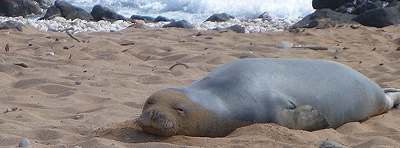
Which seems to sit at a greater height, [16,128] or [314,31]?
[16,128]

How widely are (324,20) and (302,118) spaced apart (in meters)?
6.44

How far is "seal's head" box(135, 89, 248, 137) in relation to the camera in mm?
3717

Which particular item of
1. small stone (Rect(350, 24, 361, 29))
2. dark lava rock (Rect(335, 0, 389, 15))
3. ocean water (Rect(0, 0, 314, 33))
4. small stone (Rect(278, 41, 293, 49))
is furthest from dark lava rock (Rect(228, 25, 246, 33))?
ocean water (Rect(0, 0, 314, 33))

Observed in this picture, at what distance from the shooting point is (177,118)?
3787 millimetres

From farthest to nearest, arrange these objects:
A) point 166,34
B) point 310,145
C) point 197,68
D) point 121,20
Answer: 1. point 121,20
2. point 166,34
3. point 197,68
4. point 310,145

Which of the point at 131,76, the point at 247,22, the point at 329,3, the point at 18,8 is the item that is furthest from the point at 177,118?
the point at 18,8

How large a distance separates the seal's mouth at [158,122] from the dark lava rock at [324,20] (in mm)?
6659

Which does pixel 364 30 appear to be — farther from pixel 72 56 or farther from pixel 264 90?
pixel 264 90

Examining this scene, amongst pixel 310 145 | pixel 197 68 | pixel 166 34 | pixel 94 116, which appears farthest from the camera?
pixel 166 34

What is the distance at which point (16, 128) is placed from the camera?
13.6ft

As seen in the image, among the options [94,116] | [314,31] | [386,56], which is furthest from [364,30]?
[94,116]

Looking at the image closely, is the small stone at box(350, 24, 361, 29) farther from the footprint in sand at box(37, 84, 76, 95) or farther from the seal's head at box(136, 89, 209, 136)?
the seal's head at box(136, 89, 209, 136)

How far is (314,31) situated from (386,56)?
78.9 inches

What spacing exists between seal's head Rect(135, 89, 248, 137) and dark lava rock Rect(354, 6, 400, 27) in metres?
6.84
